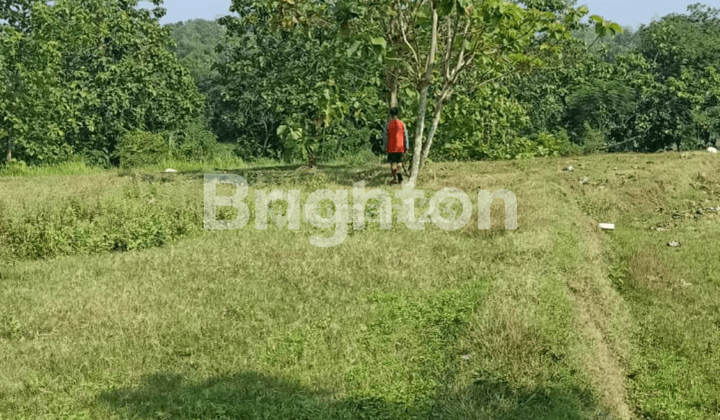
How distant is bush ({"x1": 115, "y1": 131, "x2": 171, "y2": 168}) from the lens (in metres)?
23.0

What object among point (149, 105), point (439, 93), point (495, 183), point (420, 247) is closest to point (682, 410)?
point (420, 247)

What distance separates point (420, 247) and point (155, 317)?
3.88 m

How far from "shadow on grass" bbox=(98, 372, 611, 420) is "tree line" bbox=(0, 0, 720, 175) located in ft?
23.5

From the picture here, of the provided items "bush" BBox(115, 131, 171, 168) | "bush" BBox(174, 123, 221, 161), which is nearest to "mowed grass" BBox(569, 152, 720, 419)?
"bush" BBox(115, 131, 171, 168)

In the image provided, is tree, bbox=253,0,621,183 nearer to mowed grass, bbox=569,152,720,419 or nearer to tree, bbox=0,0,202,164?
mowed grass, bbox=569,152,720,419

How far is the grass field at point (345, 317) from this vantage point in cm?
557

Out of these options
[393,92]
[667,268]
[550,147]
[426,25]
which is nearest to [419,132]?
[393,92]

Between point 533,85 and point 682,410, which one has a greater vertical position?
point 533,85

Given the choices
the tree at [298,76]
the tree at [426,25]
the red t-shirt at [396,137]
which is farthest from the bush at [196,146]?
the red t-shirt at [396,137]

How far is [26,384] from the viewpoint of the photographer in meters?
5.63

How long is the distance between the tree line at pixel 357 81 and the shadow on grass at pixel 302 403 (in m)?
7.15

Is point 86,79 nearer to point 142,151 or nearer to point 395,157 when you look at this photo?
point 142,151

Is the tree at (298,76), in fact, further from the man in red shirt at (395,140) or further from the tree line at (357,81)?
the man in red shirt at (395,140)

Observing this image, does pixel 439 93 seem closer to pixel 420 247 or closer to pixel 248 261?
pixel 420 247
